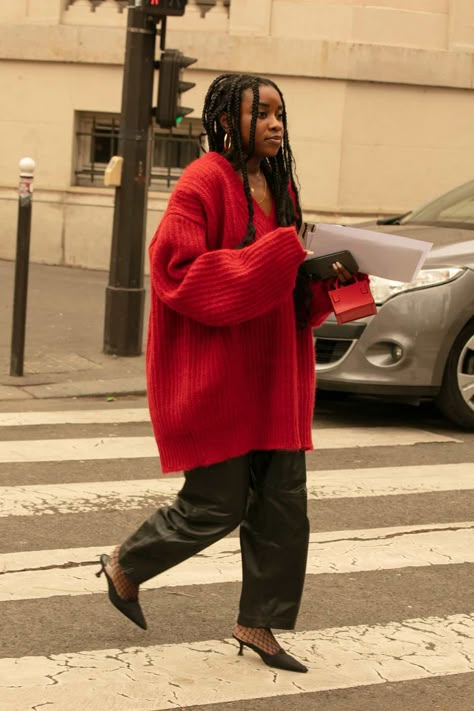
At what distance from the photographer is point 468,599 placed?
5.42 meters

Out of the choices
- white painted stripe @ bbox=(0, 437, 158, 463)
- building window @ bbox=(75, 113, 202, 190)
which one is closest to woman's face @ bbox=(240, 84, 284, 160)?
white painted stripe @ bbox=(0, 437, 158, 463)

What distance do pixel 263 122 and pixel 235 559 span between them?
208 centimetres

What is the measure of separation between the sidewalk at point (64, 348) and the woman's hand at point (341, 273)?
5.36 metres

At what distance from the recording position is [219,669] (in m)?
4.49

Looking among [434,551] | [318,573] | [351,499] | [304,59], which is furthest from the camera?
[304,59]

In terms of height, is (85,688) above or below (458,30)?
below

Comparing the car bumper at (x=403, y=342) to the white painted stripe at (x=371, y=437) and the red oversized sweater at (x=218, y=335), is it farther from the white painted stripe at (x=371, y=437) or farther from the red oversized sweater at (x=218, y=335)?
the red oversized sweater at (x=218, y=335)

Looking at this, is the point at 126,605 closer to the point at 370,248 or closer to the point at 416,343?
the point at 370,248

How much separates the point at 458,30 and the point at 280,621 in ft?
41.7

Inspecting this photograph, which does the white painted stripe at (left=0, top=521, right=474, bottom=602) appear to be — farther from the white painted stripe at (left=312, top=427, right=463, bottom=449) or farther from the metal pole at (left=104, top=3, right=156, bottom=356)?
the metal pole at (left=104, top=3, right=156, bottom=356)

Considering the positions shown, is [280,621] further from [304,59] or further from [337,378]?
[304,59]

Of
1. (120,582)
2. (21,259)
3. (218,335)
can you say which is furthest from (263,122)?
(21,259)

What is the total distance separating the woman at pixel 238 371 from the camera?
165 inches

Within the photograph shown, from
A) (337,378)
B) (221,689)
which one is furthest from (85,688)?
(337,378)
